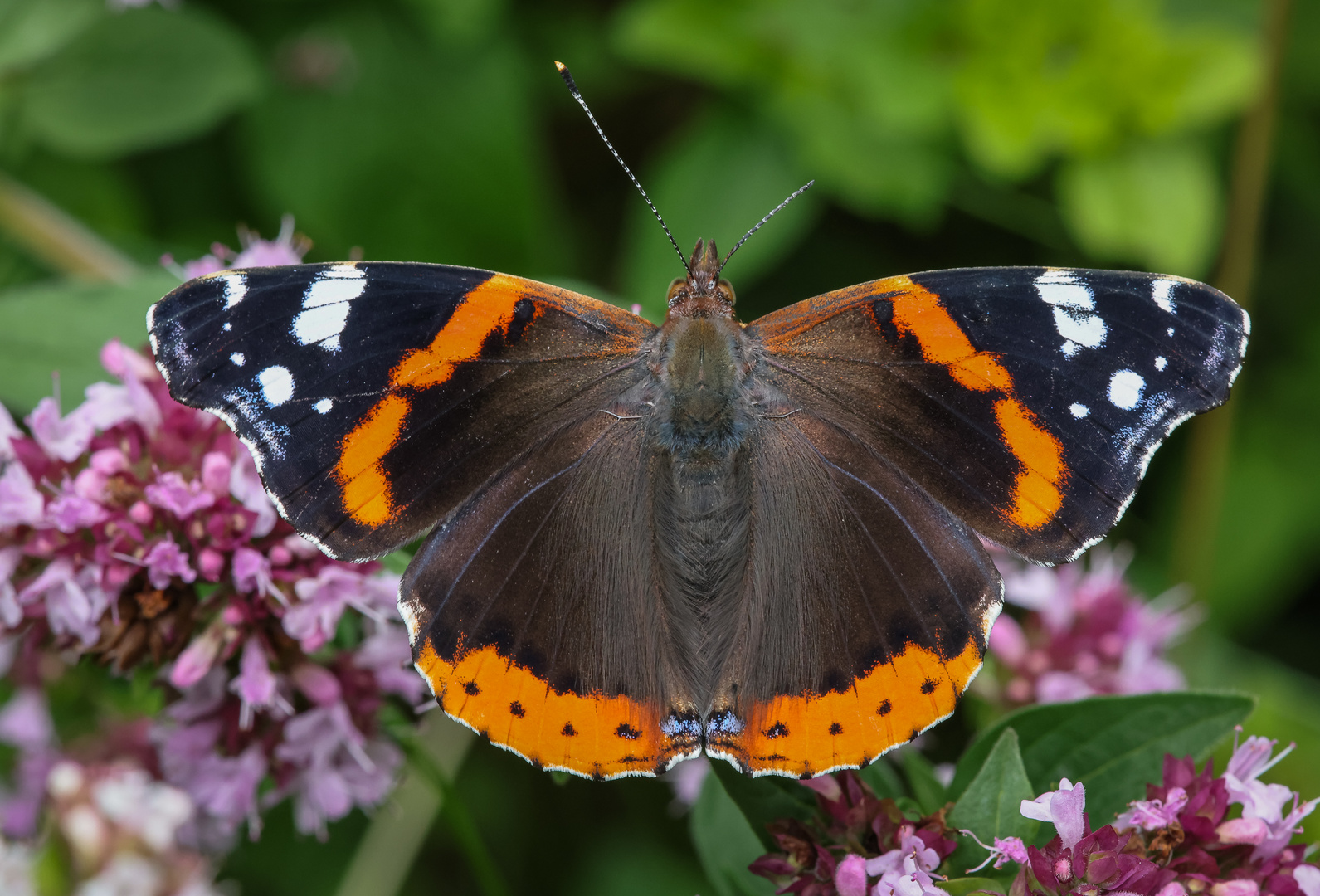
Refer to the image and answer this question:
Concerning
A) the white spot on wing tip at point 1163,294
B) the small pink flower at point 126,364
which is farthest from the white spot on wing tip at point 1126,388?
the small pink flower at point 126,364

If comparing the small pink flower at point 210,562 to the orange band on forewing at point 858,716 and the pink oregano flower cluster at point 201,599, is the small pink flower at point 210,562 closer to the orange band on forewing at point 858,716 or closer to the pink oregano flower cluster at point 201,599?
the pink oregano flower cluster at point 201,599

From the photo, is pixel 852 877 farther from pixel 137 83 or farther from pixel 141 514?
pixel 137 83

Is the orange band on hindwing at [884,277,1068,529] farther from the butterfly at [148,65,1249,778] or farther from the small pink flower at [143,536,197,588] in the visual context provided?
the small pink flower at [143,536,197,588]

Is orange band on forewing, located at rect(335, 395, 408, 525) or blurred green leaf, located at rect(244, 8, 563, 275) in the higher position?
blurred green leaf, located at rect(244, 8, 563, 275)

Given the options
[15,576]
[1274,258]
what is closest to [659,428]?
[15,576]

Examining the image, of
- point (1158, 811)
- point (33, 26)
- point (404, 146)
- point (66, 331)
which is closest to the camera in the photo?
point (1158, 811)

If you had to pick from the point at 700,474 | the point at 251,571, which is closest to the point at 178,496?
the point at 251,571

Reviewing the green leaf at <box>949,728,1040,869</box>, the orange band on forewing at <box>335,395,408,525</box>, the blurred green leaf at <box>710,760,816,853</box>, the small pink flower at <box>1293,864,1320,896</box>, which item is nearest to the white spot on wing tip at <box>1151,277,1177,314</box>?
the green leaf at <box>949,728,1040,869</box>
